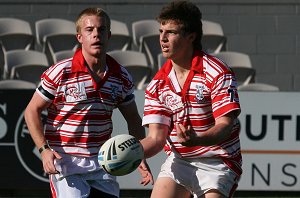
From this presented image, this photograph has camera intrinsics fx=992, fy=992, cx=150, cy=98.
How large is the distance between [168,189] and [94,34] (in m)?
1.02

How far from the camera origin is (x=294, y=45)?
13.6 metres

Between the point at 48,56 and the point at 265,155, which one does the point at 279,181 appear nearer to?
the point at 265,155

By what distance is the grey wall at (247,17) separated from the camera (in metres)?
13.5

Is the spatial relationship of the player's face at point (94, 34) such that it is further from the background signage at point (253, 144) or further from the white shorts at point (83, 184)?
the background signage at point (253, 144)

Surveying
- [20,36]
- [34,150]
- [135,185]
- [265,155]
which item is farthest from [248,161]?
[20,36]

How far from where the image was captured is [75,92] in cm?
590

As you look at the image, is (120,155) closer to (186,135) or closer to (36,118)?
(186,135)

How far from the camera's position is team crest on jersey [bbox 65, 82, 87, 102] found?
5.90 metres

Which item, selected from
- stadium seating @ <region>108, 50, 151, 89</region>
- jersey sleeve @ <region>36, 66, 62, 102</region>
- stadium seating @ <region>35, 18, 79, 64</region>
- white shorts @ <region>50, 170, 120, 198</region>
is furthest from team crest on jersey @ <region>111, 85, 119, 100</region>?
stadium seating @ <region>35, 18, 79, 64</region>

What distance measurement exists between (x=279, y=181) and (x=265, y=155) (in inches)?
11.8

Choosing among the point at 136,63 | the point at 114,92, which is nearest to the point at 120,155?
the point at 114,92

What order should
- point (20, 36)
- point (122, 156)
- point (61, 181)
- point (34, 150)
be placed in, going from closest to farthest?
point (122, 156) → point (61, 181) → point (34, 150) → point (20, 36)

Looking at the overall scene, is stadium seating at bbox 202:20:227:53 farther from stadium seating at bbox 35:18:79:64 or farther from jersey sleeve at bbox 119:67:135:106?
jersey sleeve at bbox 119:67:135:106

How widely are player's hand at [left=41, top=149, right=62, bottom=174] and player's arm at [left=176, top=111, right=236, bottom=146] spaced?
0.78 m
